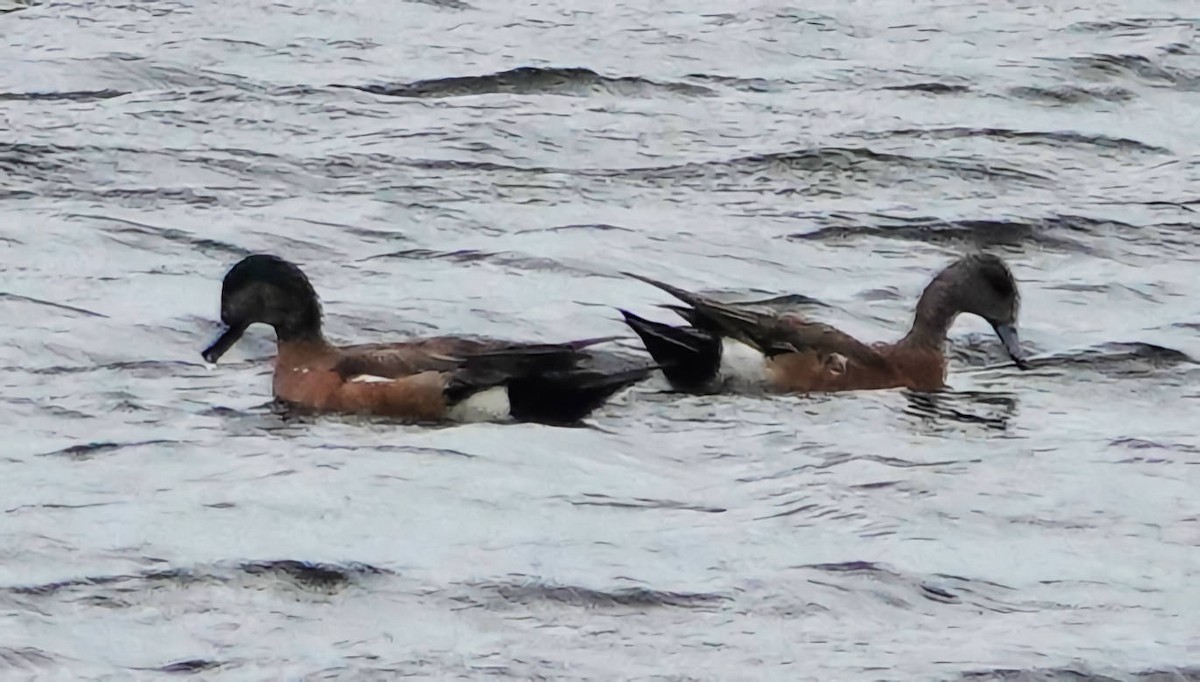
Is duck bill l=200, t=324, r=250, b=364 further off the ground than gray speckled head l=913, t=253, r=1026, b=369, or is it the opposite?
gray speckled head l=913, t=253, r=1026, b=369

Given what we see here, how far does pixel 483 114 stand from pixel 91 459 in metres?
6.54

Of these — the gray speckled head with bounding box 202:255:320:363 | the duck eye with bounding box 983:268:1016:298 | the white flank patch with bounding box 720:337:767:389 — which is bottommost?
the white flank patch with bounding box 720:337:767:389

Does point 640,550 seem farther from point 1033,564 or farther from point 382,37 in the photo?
point 382,37

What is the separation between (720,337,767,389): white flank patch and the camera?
38.8 ft

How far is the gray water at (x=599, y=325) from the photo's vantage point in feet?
29.5

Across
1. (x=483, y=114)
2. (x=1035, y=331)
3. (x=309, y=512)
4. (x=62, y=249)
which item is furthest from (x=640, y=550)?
(x=483, y=114)

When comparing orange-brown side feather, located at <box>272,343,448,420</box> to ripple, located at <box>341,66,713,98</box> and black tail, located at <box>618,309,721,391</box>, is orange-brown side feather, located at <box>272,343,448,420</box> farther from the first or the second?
ripple, located at <box>341,66,713,98</box>

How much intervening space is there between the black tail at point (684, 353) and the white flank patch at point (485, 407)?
0.72 meters

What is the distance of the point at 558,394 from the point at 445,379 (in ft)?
1.30

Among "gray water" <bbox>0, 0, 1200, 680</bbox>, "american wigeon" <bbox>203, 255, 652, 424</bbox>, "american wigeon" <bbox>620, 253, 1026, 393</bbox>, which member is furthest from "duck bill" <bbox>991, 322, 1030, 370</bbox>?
"american wigeon" <bbox>203, 255, 652, 424</bbox>

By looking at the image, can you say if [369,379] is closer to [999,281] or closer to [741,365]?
[741,365]

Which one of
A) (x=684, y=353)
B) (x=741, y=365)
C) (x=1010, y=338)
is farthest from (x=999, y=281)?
(x=684, y=353)

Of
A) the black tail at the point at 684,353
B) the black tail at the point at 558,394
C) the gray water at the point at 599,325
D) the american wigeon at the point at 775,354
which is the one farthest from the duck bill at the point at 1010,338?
the black tail at the point at 558,394

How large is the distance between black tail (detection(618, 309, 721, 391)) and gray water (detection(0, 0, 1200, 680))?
155 mm
